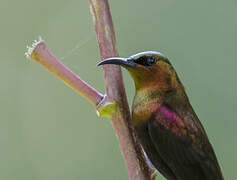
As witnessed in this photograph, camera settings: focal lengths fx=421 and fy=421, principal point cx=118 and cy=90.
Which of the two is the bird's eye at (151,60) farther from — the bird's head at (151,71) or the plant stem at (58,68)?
the plant stem at (58,68)

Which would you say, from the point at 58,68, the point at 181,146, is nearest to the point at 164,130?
the point at 181,146

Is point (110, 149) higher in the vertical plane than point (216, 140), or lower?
higher

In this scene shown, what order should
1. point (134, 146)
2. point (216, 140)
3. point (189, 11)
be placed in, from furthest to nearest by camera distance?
point (189, 11) → point (216, 140) → point (134, 146)

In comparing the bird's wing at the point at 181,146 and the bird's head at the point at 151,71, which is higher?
the bird's head at the point at 151,71

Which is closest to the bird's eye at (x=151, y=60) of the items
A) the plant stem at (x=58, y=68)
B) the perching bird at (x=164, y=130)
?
the perching bird at (x=164, y=130)

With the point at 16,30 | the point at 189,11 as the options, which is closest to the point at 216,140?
the point at 189,11

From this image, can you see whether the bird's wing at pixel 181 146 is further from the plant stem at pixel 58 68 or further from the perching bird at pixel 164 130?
the plant stem at pixel 58 68

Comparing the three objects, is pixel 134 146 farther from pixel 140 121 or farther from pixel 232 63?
pixel 232 63
